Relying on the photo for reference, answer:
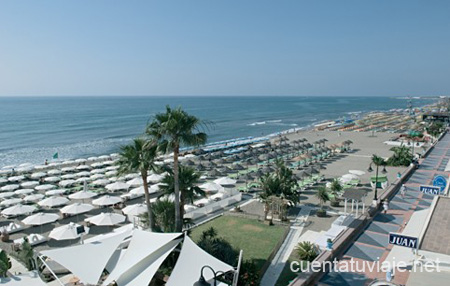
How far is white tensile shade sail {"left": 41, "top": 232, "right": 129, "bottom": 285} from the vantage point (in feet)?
35.7

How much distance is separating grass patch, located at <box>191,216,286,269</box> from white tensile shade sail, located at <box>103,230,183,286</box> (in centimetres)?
461

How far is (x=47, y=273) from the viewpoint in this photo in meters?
13.8

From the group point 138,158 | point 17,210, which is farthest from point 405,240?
point 17,210

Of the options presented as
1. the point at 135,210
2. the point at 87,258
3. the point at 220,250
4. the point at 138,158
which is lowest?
the point at 135,210

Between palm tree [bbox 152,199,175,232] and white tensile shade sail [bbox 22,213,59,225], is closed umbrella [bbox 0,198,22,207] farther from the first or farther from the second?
palm tree [bbox 152,199,175,232]

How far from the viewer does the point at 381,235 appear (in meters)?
17.0

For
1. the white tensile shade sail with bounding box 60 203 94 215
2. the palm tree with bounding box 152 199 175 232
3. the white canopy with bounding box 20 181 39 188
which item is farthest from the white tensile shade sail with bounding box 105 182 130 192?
the palm tree with bounding box 152 199 175 232

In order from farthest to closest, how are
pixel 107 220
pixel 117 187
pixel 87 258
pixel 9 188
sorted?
pixel 9 188, pixel 117 187, pixel 107 220, pixel 87 258

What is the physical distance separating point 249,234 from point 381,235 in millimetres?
6569

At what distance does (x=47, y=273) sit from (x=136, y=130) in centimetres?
7755

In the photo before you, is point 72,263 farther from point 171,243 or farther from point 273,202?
point 273,202

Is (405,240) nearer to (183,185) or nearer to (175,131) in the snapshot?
(183,185)

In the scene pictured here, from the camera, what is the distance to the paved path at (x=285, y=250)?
44.3ft

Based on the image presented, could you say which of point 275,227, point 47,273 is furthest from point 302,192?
point 47,273
